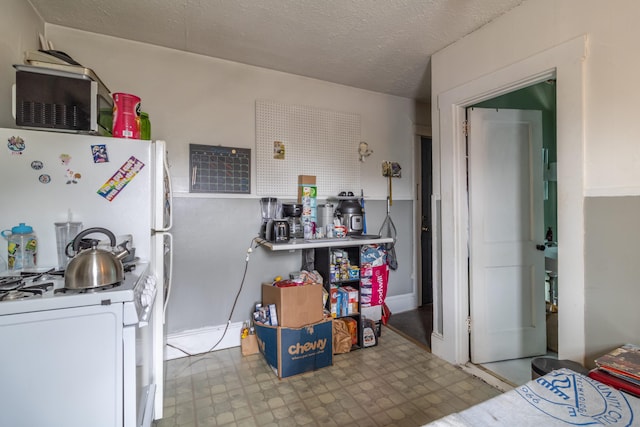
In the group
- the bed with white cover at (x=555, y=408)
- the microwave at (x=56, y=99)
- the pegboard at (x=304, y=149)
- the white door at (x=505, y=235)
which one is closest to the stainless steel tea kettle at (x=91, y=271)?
the microwave at (x=56, y=99)

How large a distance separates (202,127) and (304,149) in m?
0.96

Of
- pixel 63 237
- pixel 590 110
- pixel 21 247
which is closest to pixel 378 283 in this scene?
pixel 590 110

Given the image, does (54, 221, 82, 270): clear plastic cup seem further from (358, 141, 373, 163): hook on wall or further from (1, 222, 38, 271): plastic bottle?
(358, 141, 373, 163): hook on wall

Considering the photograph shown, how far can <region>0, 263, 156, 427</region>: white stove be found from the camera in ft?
3.04

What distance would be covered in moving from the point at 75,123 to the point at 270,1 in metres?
1.34

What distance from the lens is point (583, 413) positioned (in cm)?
87

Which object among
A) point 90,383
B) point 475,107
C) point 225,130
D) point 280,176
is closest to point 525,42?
point 475,107

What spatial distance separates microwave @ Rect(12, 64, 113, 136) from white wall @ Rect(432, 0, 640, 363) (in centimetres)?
251

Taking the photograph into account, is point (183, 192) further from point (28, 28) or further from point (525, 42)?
point (525, 42)

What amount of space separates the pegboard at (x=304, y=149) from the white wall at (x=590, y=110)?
158 centimetres

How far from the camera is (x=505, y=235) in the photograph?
2389 millimetres

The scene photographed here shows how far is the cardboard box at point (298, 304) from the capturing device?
2.22m

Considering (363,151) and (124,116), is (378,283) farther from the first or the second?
(124,116)

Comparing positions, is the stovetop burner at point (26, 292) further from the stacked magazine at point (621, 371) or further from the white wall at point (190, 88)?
the stacked magazine at point (621, 371)
